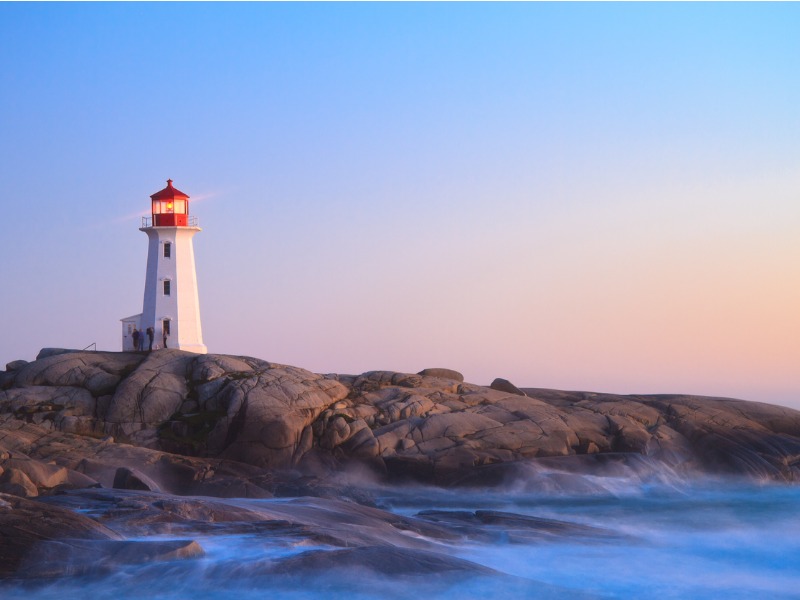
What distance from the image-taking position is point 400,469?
25.6m

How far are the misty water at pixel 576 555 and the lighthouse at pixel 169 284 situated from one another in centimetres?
1266

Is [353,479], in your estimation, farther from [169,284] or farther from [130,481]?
[169,284]

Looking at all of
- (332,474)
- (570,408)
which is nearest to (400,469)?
(332,474)

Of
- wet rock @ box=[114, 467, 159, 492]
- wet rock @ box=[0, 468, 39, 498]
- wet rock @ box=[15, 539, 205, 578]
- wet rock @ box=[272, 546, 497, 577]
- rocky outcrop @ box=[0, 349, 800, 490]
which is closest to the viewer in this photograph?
wet rock @ box=[15, 539, 205, 578]

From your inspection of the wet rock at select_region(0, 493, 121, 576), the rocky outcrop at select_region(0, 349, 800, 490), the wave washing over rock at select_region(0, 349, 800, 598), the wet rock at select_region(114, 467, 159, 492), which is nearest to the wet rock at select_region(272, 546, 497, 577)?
the wave washing over rock at select_region(0, 349, 800, 598)

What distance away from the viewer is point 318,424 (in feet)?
88.3

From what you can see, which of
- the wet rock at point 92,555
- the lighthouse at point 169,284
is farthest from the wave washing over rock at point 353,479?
the lighthouse at point 169,284

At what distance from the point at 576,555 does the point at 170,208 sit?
22.3 metres

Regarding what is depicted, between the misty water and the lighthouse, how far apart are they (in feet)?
41.5

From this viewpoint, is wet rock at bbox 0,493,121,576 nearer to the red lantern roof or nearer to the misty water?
the misty water

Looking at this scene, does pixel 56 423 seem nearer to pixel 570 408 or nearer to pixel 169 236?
pixel 169 236

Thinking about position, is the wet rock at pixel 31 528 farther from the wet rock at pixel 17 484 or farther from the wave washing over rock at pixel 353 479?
the wet rock at pixel 17 484

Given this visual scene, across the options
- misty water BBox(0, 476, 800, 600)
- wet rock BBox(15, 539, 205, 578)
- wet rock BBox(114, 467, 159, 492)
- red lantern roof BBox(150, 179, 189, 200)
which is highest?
red lantern roof BBox(150, 179, 189, 200)

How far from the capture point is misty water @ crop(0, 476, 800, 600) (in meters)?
13.7
